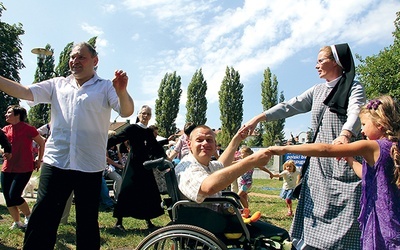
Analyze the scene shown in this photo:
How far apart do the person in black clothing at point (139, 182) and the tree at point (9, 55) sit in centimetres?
3144

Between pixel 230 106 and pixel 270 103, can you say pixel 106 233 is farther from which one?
pixel 270 103

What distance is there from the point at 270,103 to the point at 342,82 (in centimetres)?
5216

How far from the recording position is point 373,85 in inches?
1444

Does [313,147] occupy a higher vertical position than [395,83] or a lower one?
lower

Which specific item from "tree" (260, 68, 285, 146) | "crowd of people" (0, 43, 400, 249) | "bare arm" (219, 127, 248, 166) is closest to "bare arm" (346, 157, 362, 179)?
"crowd of people" (0, 43, 400, 249)

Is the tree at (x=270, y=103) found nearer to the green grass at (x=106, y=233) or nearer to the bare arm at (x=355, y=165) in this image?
the green grass at (x=106, y=233)

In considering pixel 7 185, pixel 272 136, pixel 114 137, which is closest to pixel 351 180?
pixel 114 137

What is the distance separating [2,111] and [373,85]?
118ft

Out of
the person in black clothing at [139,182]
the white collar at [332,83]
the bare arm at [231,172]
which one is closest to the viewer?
the bare arm at [231,172]

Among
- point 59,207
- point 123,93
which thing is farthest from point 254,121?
point 59,207

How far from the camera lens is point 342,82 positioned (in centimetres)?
278

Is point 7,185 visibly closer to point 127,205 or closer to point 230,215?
point 127,205

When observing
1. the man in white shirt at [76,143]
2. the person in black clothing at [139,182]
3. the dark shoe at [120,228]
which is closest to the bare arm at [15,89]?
the man in white shirt at [76,143]

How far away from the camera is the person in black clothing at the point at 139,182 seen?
506cm
